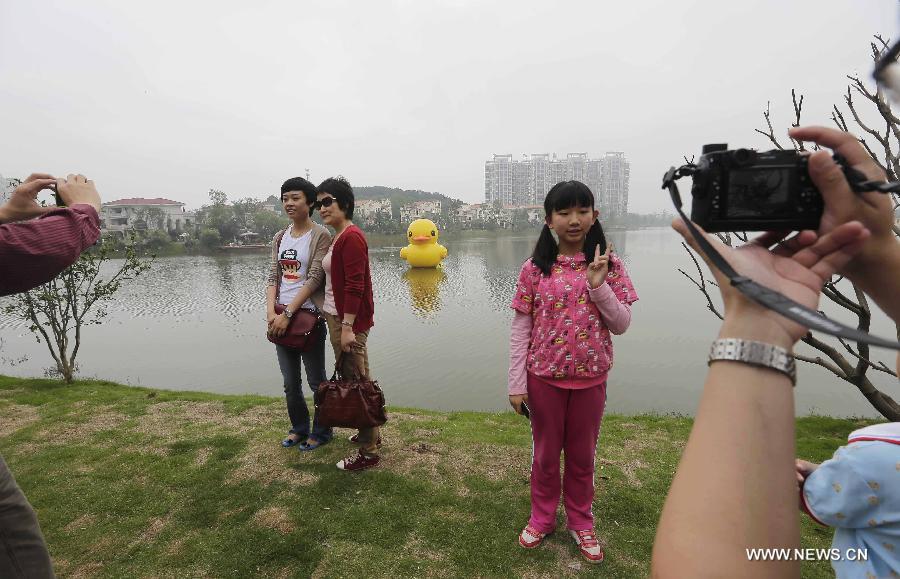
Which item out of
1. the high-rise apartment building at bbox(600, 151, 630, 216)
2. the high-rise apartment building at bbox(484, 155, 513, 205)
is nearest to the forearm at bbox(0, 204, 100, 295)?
the high-rise apartment building at bbox(600, 151, 630, 216)

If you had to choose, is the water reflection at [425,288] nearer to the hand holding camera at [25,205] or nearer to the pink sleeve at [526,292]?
the pink sleeve at [526,292]

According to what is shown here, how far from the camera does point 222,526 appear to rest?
2344mm

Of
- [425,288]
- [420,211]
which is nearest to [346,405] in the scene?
[425,288]

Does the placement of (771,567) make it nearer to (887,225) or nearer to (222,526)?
(887,225)

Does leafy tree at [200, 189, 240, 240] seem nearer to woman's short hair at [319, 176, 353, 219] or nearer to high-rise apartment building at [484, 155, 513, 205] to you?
woman's short hair at [319, 176, 353, 219]

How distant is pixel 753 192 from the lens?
2.40 ft

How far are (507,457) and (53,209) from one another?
2.74 meters

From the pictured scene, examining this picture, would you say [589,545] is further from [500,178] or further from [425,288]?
[500,178]

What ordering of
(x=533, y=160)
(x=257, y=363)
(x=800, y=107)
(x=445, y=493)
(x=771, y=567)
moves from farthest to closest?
(x=533, y=160), (x=257, y=363), (x=445, y=493), (x=800, y=107), (x=771, y=567)

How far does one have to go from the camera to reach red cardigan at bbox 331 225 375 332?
2633mm

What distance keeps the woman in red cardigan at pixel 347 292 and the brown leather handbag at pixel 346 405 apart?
144 mm

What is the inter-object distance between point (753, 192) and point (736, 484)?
0.48m

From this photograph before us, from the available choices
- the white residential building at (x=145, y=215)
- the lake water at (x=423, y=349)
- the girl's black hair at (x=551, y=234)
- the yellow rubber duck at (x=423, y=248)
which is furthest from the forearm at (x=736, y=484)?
the white residential building at (x=145, y=215)

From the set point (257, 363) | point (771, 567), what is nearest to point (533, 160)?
point (257, 363)
